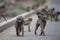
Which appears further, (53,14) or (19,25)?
(53,14)

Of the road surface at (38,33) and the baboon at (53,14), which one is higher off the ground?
the baboon at (53,14)

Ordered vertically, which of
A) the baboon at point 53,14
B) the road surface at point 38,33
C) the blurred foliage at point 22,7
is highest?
the blurred foliage at point 22,7

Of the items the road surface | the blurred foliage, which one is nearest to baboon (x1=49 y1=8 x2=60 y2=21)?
the road surface

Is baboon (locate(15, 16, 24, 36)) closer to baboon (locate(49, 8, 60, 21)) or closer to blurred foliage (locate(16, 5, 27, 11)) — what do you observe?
blurred foliage (locate(16, 5, 27, 11))

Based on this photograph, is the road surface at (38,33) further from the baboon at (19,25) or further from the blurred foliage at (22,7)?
the blurred foliage at (22,7)

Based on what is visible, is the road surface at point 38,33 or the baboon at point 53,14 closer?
the road surface at point 38,33

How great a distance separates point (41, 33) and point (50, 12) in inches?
10.3

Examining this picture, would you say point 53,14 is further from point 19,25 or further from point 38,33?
point 19,25

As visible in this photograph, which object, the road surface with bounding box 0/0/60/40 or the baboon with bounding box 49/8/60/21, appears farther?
the baboon with bounding box 49/8/60/21

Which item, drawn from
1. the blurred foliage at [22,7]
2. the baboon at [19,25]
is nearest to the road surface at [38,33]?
the baboon at [19,25]

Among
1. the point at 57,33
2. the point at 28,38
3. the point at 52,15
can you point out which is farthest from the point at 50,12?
the point at 28,38

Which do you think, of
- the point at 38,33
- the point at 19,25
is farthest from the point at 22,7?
the point at 38,33

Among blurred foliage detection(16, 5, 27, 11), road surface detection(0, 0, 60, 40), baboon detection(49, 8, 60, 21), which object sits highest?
blurred foliage detection(16, 5, 27, 11)

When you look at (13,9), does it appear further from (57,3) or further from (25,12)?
(57,3)
